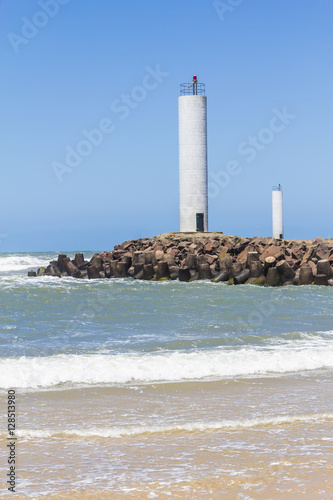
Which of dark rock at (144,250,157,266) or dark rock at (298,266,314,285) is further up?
dark rock at (144,250,157,266)

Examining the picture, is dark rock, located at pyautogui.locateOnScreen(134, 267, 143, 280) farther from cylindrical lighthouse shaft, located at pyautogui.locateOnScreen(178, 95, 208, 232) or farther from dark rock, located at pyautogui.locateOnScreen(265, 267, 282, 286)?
cylindrical lighthouse shaft, located at pyautogui.locateOnScreen(178, 95, 208, 232)

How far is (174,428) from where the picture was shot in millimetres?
4414

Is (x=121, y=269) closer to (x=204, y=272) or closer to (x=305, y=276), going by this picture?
(x=204, y=272)

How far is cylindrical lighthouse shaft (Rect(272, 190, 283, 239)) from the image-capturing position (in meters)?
39.9

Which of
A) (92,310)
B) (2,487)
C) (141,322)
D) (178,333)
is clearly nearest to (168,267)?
(92,310)

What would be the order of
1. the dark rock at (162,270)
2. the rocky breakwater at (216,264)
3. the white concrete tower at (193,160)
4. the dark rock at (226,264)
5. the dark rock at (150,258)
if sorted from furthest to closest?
the white concrete tower at (193,160)
the dark rock at (150,258)
the dark rock at (162,270)
the dark rock at (226,264)
the rocky breakwater at (216,264)

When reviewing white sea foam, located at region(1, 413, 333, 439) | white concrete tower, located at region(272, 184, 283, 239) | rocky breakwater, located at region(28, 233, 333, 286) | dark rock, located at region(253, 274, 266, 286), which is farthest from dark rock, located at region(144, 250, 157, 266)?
white concrete tower, located at region(272, 184, 283, 239)

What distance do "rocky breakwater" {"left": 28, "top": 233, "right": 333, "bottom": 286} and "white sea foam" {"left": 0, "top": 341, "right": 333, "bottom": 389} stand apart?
1026 cm

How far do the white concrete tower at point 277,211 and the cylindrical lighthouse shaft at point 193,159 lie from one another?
1418 centimetres

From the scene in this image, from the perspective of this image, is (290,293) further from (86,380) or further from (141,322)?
(86,380)

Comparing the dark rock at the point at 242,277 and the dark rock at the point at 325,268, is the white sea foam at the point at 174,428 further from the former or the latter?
the dark rock at the point at 325,268

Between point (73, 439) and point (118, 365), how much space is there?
234 centimetres

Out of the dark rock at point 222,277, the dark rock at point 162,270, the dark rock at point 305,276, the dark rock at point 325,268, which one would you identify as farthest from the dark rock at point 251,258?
the dark rock at point 162,270

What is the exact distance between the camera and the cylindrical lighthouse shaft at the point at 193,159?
26281 millimetres
